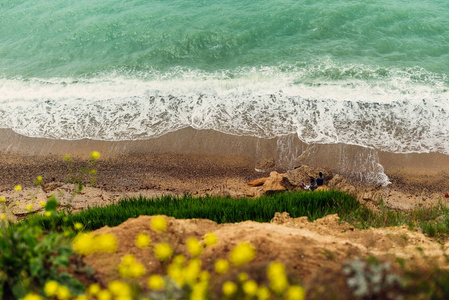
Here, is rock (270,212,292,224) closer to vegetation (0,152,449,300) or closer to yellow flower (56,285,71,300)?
vegetation (0,152,449,300)

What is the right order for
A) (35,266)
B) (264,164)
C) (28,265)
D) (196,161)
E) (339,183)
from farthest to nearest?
(196,161) < (264,164) < (339,183) < (28,265) < (35,266)

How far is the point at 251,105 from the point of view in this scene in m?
12.4

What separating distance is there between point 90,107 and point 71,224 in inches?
321

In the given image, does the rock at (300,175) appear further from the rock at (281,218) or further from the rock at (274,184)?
the rock at (281,218)

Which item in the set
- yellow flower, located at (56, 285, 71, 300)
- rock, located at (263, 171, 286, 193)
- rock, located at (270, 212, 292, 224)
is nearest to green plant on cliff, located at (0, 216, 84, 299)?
yellow flower, located at (56, 285, 71, 300)

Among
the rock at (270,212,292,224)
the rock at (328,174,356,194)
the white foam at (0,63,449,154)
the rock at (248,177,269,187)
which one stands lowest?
the rock at (248,177,269,187)

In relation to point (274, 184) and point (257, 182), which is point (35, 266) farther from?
point (257, 182)

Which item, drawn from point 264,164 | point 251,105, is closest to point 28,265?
point 264,164

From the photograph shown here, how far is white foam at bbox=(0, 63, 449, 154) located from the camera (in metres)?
11.1

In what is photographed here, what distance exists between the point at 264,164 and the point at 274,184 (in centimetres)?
145

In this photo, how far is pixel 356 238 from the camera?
4.68 meters

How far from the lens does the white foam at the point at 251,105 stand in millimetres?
11086

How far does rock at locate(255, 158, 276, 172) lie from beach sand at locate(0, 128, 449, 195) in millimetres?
119

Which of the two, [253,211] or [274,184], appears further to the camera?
[274,184]
